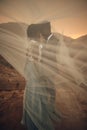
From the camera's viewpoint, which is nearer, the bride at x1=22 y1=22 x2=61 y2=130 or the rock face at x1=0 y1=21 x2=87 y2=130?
the bride at x1=22 y1=22 x2=61 y2=130

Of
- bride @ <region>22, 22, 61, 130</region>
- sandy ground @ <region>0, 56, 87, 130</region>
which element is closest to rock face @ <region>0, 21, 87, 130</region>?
sandy ground @ <region>0, 56, 87, 130</region>

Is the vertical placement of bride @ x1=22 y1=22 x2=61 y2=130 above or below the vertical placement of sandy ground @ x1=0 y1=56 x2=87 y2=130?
above

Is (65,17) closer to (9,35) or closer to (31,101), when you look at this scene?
(9,35)

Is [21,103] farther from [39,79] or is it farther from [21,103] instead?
[39,79]

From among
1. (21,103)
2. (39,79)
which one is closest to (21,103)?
(21,103)

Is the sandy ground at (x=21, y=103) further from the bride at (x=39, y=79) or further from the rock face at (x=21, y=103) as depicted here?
the bride at (x=39, y=79)

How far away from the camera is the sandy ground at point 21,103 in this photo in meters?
2.28

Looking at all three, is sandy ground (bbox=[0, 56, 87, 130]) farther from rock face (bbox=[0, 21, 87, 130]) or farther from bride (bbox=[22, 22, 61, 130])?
bride (bbox=[22, 22, 61, 130])

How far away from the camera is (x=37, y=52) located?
1.32 m

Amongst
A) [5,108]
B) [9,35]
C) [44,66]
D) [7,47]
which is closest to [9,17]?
[9,35]

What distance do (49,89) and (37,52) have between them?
0.33m

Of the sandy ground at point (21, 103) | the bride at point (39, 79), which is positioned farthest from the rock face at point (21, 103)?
the bride at point (39, 79)

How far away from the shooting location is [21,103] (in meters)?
2.99

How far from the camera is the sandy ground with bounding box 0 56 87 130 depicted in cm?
228
